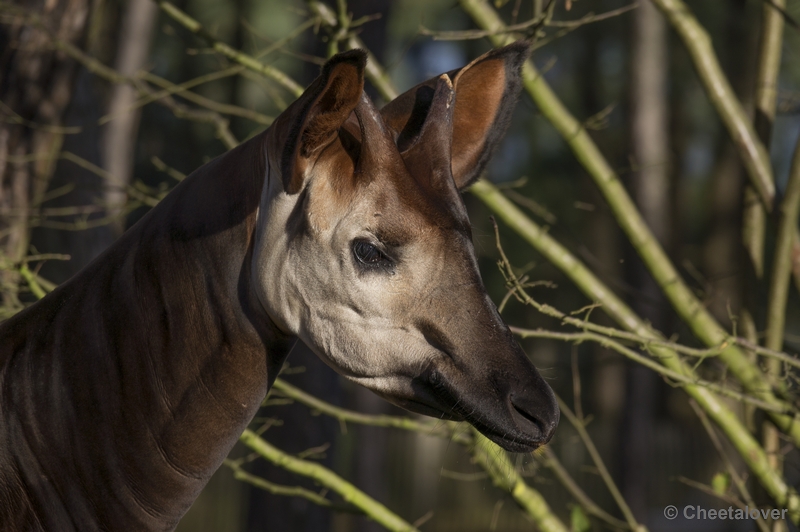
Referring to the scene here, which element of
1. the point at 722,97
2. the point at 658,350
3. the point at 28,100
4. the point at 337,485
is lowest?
the point at 337,485

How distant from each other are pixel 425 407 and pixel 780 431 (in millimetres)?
2271

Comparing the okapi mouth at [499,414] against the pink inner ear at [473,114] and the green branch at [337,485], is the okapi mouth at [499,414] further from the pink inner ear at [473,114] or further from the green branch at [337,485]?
the green branch at [337,485]

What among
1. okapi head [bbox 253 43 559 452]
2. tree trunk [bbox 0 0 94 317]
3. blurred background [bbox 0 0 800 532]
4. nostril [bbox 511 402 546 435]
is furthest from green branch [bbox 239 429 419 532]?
tree trunk [bbox 0 0 94 317]

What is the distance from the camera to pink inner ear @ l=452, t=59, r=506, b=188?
7.84ft

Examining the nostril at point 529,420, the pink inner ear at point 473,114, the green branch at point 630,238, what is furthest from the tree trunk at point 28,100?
the nostril at point 529,420

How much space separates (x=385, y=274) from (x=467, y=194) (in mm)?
13656

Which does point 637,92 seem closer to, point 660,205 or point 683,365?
point 660,205

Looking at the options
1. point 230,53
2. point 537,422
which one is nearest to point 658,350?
point 537,422

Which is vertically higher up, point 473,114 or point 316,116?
point 473,114

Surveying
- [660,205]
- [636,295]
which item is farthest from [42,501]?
[660,205]

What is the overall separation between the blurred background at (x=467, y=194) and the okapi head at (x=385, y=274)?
34 cm

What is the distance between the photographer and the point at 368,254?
6.31 feet

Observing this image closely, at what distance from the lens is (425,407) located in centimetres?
194

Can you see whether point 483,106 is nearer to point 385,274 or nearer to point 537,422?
point 385,274
